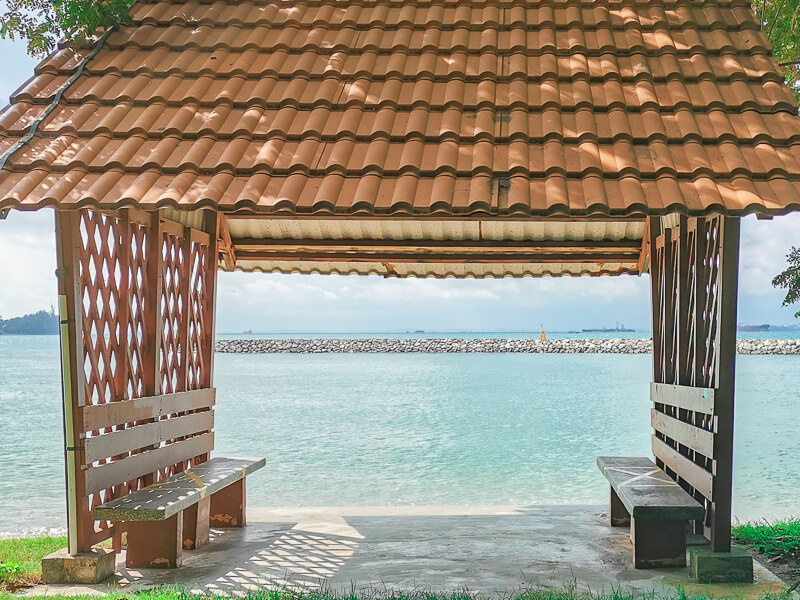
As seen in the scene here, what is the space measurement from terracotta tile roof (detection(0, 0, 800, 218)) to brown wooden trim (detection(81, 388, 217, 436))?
1389mm

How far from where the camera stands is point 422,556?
230 inches

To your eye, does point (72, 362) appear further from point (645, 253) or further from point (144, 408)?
point (645, 253)

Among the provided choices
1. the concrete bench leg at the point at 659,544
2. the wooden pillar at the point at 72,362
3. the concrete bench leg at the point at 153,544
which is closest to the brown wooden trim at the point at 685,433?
the concrete bench leg at the point at 659,544

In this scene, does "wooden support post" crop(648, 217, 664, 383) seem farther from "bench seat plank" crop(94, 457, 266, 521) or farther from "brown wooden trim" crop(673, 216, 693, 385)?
"bench seat plank" crop(94, 457, 266, 521)

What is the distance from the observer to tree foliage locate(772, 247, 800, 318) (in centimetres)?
726

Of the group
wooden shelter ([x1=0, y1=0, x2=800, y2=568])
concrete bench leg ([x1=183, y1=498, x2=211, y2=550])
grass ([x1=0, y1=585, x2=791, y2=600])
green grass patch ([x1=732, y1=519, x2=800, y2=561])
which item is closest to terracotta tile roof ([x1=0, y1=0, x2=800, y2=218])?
wooden shelter ([x1=0, y1=0, x2=800, y2=568])

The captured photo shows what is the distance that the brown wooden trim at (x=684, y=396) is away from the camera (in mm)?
4920

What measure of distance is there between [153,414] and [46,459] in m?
13.6

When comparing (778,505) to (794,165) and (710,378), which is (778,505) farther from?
(794,165)

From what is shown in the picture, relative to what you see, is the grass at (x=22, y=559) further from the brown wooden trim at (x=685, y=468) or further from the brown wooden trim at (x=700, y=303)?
the brown wooden trim at (x=700, y=303)

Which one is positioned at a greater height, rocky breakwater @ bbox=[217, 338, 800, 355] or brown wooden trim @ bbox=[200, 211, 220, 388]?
brown wooden trim @ bbox=[200, 211, 220, 388]

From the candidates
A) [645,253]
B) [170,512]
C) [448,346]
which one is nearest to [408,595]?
[170,512]

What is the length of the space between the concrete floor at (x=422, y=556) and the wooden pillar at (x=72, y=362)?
50 centimetres

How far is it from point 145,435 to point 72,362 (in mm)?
→ 914
